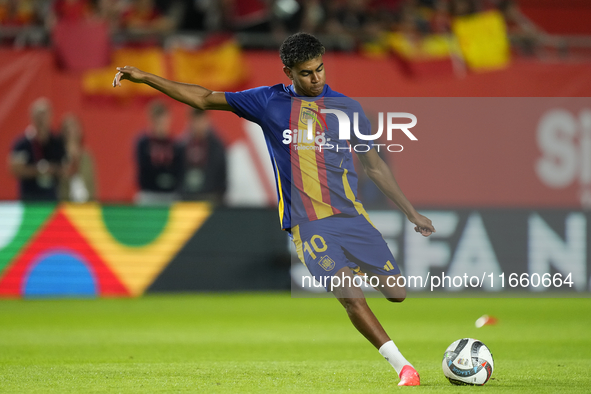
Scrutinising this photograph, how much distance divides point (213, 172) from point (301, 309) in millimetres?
2924

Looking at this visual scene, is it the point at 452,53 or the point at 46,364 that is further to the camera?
the point at 452,53

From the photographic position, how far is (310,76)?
566 centimetres

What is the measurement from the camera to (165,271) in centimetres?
1241

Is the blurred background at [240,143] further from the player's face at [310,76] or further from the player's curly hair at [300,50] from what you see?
the player's curly hair at [300,50]

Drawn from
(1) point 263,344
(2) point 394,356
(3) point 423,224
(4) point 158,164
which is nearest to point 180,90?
(3) point 423,224

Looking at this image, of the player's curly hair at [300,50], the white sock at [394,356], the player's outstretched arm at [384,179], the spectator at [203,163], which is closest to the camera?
the white sock at [394,356]

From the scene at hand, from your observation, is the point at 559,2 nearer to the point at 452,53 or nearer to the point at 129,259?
the point at 452,53

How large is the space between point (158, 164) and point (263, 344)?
5.46 m

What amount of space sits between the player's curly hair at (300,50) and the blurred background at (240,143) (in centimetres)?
692

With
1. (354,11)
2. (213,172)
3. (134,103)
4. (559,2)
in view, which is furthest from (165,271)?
(559,2)

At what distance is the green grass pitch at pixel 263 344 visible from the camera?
573cm

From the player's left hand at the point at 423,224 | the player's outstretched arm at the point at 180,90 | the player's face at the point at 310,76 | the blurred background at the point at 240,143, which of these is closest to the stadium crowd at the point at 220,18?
the blurred background at the point at 240,143

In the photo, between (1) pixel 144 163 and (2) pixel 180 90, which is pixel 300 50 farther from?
(1) pixel 144 163

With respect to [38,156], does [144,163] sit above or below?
below
